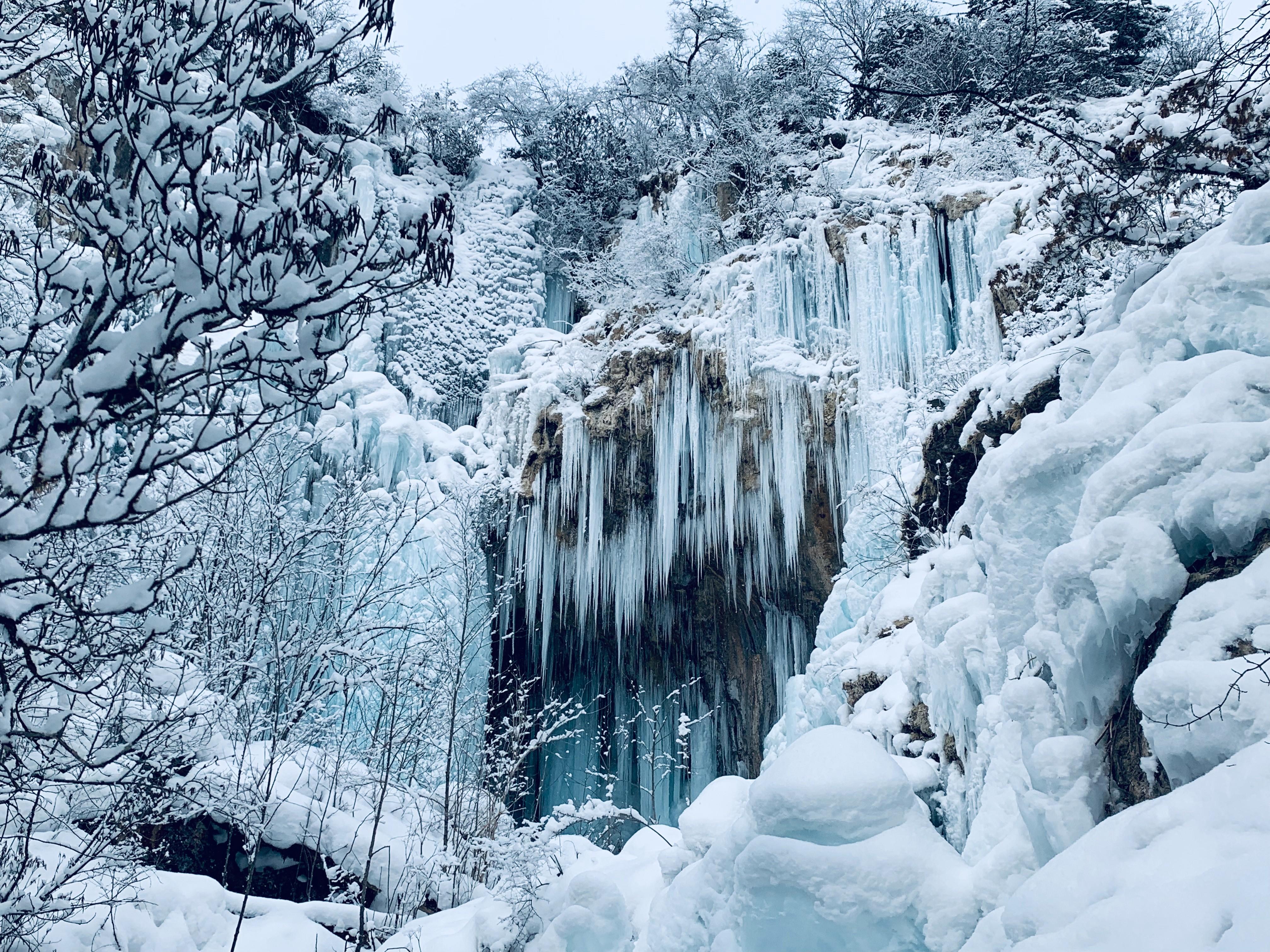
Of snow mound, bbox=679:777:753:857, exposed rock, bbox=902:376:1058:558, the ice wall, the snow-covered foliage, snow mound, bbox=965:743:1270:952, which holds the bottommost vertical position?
snow mound, bbox=965:743:1270:952

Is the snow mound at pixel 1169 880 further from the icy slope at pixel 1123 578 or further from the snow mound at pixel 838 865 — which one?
the snow mound at pixel 838 865

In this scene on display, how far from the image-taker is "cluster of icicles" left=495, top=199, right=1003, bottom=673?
29.5 ft

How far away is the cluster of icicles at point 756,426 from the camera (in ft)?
29.5

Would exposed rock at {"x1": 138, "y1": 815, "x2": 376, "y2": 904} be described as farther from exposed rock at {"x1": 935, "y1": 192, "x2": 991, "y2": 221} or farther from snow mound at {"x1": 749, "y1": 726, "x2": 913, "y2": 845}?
exposed rock at {"x1": 935, "y1": 192, "x2": 991, "y2": 221}

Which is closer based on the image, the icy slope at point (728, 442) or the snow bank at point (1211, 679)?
the snow bank at point (1211, 679)

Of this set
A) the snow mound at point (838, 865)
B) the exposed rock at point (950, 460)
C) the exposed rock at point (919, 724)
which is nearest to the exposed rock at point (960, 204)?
the exposed rock at point (950, 460)

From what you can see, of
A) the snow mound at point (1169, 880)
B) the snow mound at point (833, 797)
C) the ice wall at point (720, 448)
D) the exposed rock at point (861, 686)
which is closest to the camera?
the snow mound at point (1169, 880)

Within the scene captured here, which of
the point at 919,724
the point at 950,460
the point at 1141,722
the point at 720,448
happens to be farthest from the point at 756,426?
the point at 1141,722

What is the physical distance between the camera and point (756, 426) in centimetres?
986

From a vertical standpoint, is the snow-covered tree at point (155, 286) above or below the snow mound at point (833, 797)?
above

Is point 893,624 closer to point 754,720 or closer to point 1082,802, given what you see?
point 1082,802

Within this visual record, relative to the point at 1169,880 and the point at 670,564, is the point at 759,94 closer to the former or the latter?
the point at 670,564

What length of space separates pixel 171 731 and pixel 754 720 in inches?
306

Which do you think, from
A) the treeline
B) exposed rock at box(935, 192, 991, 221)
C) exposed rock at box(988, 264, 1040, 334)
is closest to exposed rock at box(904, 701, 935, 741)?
exposed rock at box(988, 264, 1040, 334)
